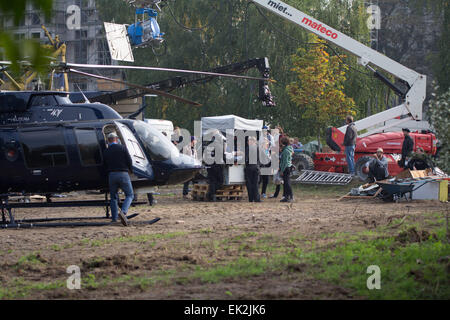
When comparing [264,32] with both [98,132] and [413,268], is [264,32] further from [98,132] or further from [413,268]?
[413,268]

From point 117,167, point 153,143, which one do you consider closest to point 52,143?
point 117,167

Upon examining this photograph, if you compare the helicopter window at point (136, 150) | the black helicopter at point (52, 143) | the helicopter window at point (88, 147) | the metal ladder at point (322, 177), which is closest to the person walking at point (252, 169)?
the metal ladder at point (322, 177)

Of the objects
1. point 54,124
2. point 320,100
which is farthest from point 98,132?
point 320,100

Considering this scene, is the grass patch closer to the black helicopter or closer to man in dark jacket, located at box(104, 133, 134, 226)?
man in dark jacket, located at box(104, 133, 134, 226)

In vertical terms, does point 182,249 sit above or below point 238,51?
below

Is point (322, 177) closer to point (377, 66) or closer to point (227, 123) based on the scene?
point (377, 66)

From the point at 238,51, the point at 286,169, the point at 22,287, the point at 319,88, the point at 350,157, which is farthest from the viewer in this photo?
the point at 238,51

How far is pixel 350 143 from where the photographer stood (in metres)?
24.1

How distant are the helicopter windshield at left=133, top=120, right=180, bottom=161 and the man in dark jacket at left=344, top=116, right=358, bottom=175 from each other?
10177 mm

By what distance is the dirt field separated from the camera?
7219mm

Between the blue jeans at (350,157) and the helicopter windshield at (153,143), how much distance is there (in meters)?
10.4

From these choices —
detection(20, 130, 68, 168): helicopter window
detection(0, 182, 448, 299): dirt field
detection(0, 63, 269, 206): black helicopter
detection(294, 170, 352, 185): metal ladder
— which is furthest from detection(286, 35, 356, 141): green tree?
detection(20, 130, 68, 168): helicopter window

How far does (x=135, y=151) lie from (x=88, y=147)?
109 centimetres
